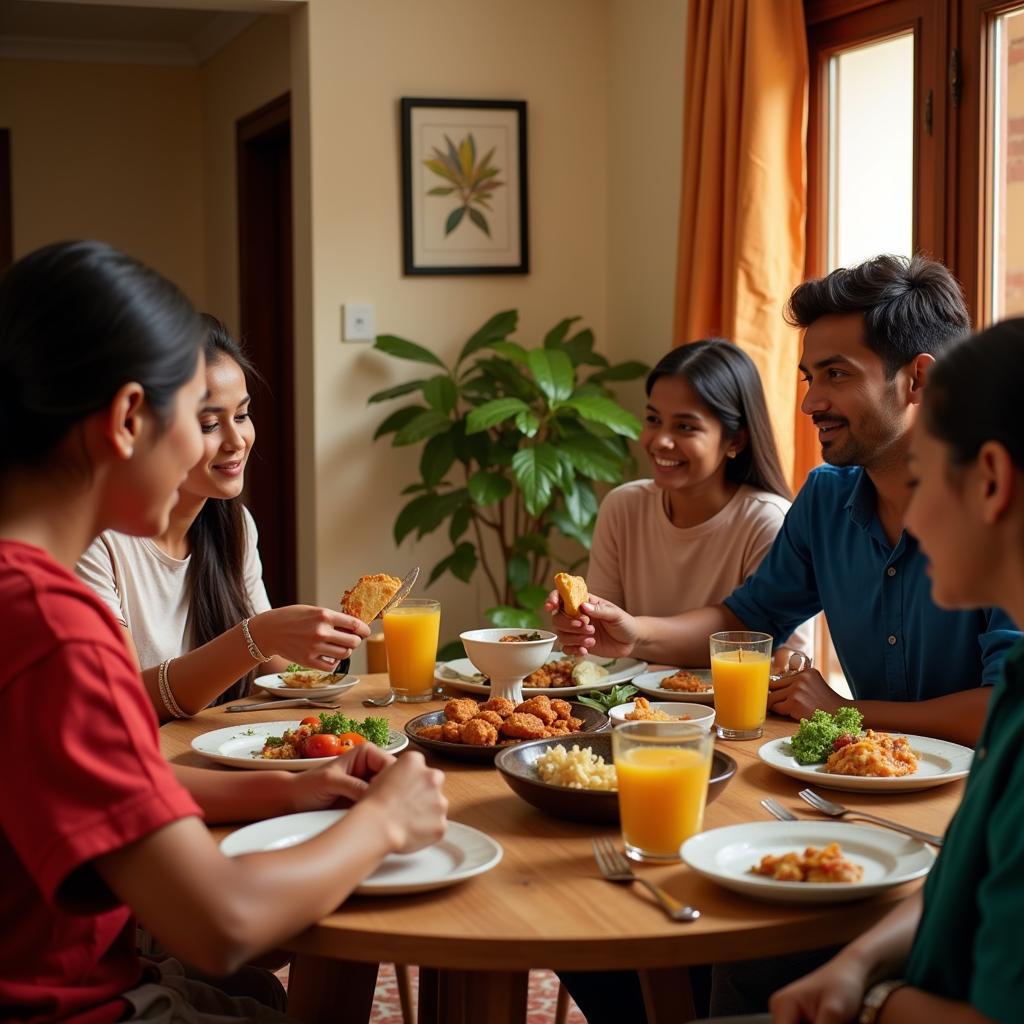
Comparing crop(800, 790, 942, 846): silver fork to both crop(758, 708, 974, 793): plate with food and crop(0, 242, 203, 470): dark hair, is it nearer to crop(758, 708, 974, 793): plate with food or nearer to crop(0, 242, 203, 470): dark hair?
crop(758, 708, 974, 793): plate with food

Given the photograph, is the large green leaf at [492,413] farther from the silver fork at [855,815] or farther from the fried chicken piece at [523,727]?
the silver fork at [855,815]

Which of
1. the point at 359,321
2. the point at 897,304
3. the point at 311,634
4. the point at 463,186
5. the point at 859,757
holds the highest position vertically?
the point at 463,186

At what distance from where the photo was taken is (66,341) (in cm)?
117

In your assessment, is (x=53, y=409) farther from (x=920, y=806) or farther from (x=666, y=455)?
(x=666, y=455)

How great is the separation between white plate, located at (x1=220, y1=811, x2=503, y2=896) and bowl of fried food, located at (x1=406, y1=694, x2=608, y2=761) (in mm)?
275

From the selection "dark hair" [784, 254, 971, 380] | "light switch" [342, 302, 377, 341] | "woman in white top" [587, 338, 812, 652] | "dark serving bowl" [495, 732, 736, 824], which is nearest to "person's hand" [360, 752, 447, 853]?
"dark serving bowl" [495, 732, 736, 824]

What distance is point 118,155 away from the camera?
630cm

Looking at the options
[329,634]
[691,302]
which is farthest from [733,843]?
[691,302]

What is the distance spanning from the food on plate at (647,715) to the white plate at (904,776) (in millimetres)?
135

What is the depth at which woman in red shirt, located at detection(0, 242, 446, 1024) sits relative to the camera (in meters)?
→ 1.11

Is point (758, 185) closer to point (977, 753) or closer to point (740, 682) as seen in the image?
point (740, 682)

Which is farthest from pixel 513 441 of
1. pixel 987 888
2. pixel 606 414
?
pixel 987 888

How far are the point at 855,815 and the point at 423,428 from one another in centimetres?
278

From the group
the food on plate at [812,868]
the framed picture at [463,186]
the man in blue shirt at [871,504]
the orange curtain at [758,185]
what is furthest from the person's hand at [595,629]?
the framed picture at [463,186]
